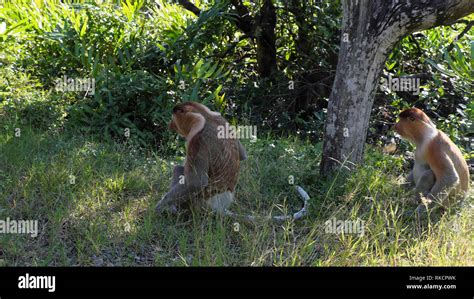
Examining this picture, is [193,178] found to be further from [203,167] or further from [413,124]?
[413,124]

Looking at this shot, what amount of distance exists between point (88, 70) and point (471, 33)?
18.3 ft

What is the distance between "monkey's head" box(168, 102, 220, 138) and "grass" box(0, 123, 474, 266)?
29.6 inches

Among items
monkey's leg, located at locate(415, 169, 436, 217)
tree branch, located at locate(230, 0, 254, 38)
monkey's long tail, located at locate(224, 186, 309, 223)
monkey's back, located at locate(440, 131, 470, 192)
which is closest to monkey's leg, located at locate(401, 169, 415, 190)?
monkey's leg, located at locate(415, 169, 436, 217)

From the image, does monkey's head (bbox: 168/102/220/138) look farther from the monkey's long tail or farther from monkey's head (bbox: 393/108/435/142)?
monkey's head (bbox: 393/108/435/142)

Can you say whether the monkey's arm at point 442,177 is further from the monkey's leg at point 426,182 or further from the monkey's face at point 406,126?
the monkey's face at point 406,126

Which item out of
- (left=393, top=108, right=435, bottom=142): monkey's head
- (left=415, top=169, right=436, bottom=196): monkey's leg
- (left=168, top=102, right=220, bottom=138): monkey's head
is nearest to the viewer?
(left=168, top=102, right=220, bottom=138): monkey's head

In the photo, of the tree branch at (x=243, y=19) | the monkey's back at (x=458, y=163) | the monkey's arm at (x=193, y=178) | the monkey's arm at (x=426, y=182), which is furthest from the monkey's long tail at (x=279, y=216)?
the tree branch at (x=243, y=19)

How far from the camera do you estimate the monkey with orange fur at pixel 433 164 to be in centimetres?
562

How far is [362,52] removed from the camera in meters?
5.73

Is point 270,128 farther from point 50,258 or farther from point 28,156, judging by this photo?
point 50,258

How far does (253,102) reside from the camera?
8594 millimetres

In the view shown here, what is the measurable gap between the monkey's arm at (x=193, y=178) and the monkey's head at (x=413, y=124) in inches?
85.0

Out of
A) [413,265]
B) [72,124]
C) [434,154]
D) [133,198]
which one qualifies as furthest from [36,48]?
[413,265]

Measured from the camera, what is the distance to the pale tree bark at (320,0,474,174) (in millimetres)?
5410
